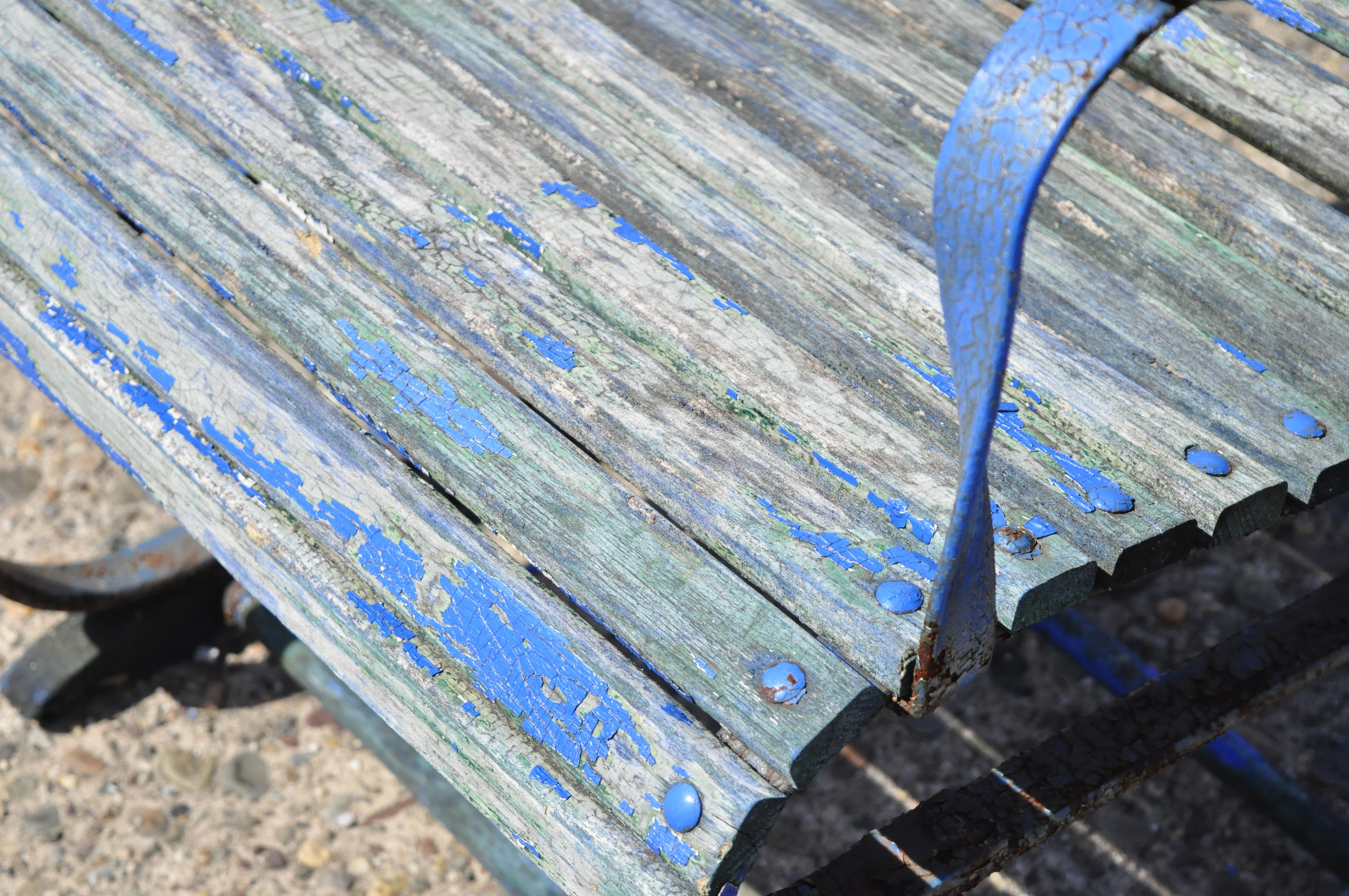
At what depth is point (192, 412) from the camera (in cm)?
136

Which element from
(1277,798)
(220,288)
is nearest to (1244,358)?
(1277,798)

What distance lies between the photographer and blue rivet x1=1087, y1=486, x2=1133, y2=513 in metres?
1.15

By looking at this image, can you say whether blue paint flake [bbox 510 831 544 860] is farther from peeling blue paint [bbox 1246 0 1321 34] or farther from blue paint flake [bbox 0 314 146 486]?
peeling blue paint [bbox 1246 0 1321 34]

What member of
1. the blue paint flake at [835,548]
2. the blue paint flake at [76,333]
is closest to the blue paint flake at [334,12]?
the blue paint flake at [76,333]

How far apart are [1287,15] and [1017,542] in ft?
3.39

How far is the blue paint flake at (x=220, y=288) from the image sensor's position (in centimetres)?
139

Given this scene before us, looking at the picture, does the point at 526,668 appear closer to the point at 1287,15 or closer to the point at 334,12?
the point at 334,12

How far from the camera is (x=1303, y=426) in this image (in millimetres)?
1283

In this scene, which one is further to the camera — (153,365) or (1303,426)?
(153,365)

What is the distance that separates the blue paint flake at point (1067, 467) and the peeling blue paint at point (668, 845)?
0.44 metres

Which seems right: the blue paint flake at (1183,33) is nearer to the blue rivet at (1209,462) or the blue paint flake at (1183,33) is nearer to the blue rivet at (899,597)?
the blue rivet at (1209,462)

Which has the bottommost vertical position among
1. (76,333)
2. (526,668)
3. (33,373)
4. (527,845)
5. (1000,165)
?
(33,373)

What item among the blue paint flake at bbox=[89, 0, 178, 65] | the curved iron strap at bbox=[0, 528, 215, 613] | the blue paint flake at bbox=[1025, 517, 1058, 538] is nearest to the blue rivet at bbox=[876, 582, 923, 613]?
the blue paint flake at bbox=[1025, 517, 1058, 538]

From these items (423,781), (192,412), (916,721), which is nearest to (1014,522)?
(192,412)
